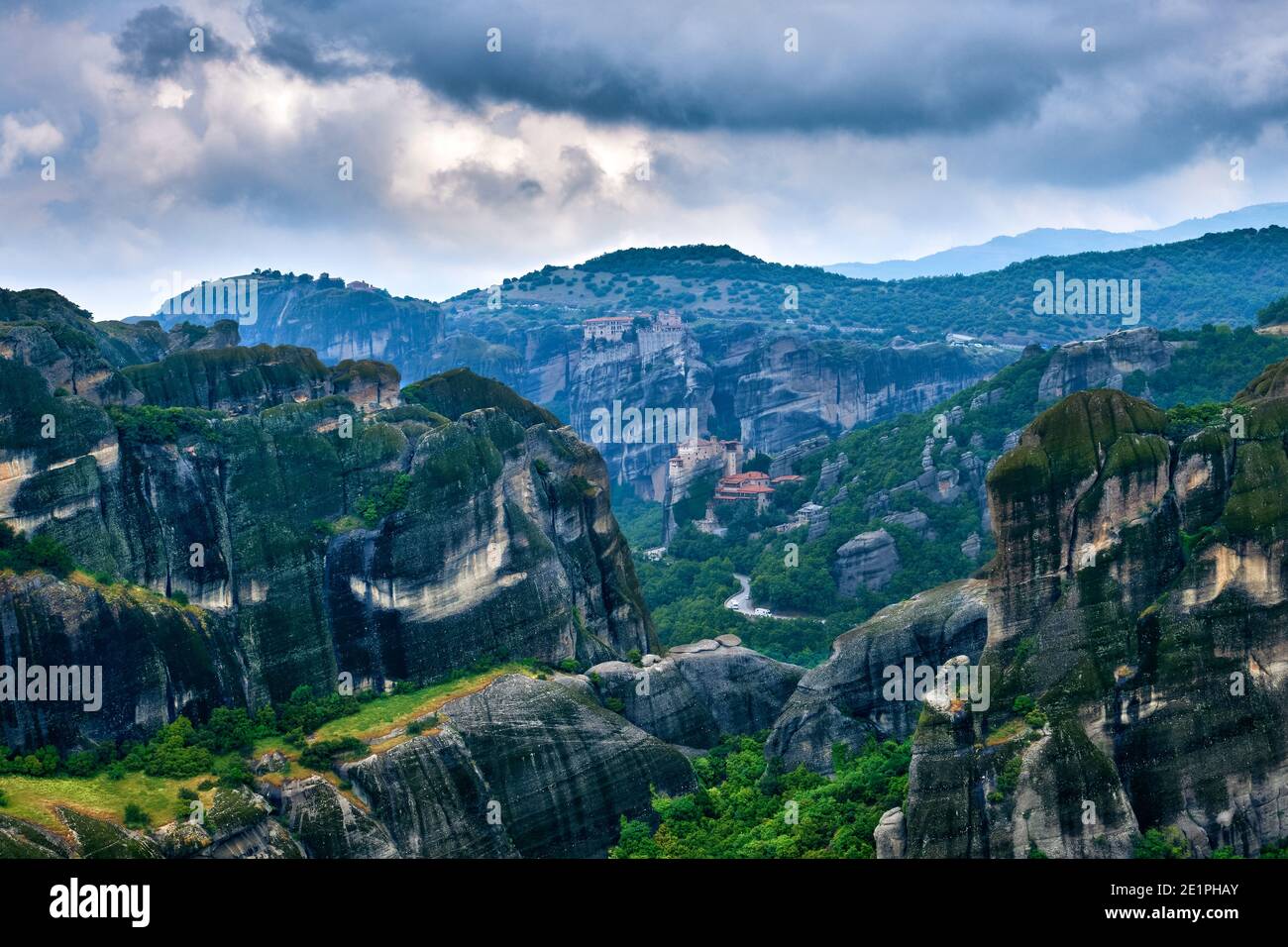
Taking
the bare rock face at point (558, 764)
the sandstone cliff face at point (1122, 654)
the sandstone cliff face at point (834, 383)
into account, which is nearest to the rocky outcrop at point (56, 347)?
the bare rock face at point (558, 764)

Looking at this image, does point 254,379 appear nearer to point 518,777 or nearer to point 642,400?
point 518,777

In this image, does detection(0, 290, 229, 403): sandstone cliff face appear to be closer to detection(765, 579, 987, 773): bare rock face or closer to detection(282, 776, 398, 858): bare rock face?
detection(282, 776, 398, 858): bare rock face

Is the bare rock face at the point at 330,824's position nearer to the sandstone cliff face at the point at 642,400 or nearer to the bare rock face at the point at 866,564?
the bare rock face at the point at 866,564

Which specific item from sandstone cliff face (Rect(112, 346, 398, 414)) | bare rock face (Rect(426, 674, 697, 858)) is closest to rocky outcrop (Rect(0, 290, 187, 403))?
sandstone cliff face (Rect(112, 346, 398, 414))

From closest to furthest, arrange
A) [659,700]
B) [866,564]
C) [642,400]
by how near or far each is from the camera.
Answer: [659,700], [866,564], [642,400]

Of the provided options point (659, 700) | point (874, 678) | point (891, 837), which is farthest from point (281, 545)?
point (891, 837)
